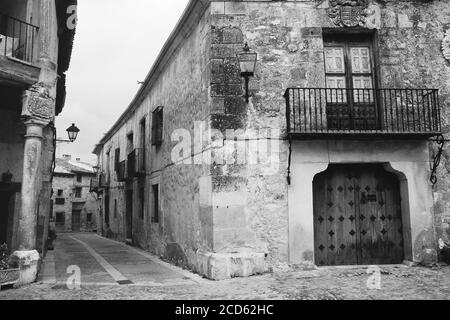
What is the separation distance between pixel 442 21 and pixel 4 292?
9.33 meters

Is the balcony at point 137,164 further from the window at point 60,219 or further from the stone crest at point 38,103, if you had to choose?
the window at point 60,219

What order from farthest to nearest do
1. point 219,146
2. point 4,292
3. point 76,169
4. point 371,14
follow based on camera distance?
point 76,169
point 371,14
point 219,146
point 4,292

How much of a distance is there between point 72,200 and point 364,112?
111ft

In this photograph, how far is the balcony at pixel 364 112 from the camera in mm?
6957

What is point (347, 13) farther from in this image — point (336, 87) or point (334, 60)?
point (336, 87)

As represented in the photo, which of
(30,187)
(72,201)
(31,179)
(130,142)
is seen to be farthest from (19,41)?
(72,201)

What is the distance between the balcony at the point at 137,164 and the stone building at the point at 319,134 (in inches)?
231

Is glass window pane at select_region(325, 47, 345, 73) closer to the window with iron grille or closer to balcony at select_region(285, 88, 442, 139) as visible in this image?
balcony at select_region(285, 88, 442, 139)

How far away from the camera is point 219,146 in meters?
7.09

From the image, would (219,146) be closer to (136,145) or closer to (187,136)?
(187,136)

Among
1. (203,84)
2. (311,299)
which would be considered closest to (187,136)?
(203,84)

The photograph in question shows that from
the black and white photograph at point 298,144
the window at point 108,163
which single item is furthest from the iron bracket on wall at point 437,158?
the window at point 108,163

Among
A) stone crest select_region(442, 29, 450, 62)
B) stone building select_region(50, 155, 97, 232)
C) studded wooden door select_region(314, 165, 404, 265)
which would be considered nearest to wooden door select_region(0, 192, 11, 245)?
studded wooden door select_region(314, 165, 404, 265)

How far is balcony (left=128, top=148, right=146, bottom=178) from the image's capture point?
13427mm
